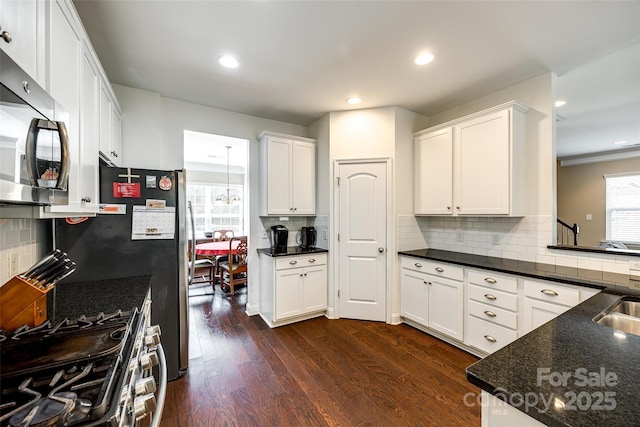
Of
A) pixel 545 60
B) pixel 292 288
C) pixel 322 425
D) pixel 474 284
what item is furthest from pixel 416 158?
pixel 322 425

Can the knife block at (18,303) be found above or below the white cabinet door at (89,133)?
below

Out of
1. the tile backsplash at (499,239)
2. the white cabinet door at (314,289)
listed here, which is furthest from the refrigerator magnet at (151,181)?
the tile backsplash at (499,239)

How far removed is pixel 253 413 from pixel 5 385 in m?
1.42

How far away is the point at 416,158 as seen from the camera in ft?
10.7

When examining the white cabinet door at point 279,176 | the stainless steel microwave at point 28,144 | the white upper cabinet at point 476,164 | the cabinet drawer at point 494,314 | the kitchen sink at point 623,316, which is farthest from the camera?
the white cabinet door at point 279,176

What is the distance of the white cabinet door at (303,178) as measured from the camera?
11.4 feet

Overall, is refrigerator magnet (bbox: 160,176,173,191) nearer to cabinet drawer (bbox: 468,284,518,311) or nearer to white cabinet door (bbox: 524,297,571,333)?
cabinet drawer (bbox: 468,284,518,311)

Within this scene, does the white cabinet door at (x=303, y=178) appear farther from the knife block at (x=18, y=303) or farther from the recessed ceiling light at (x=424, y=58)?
the knife block at (x=18, y=303)

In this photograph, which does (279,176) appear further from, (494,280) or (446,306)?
(494,280)

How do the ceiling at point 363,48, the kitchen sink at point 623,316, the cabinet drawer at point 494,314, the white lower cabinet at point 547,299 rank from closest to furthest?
the kitchen sink at point 623,316 < the ceiling at point 363,48 < the white lower cabinet at point 547,299 < the cabinet drawer at point 494,314

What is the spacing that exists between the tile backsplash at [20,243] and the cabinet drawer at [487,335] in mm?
3255

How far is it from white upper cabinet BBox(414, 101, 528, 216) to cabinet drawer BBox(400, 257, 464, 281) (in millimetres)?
599

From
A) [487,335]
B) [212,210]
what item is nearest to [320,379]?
[487,335]

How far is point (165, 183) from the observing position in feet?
6.86
